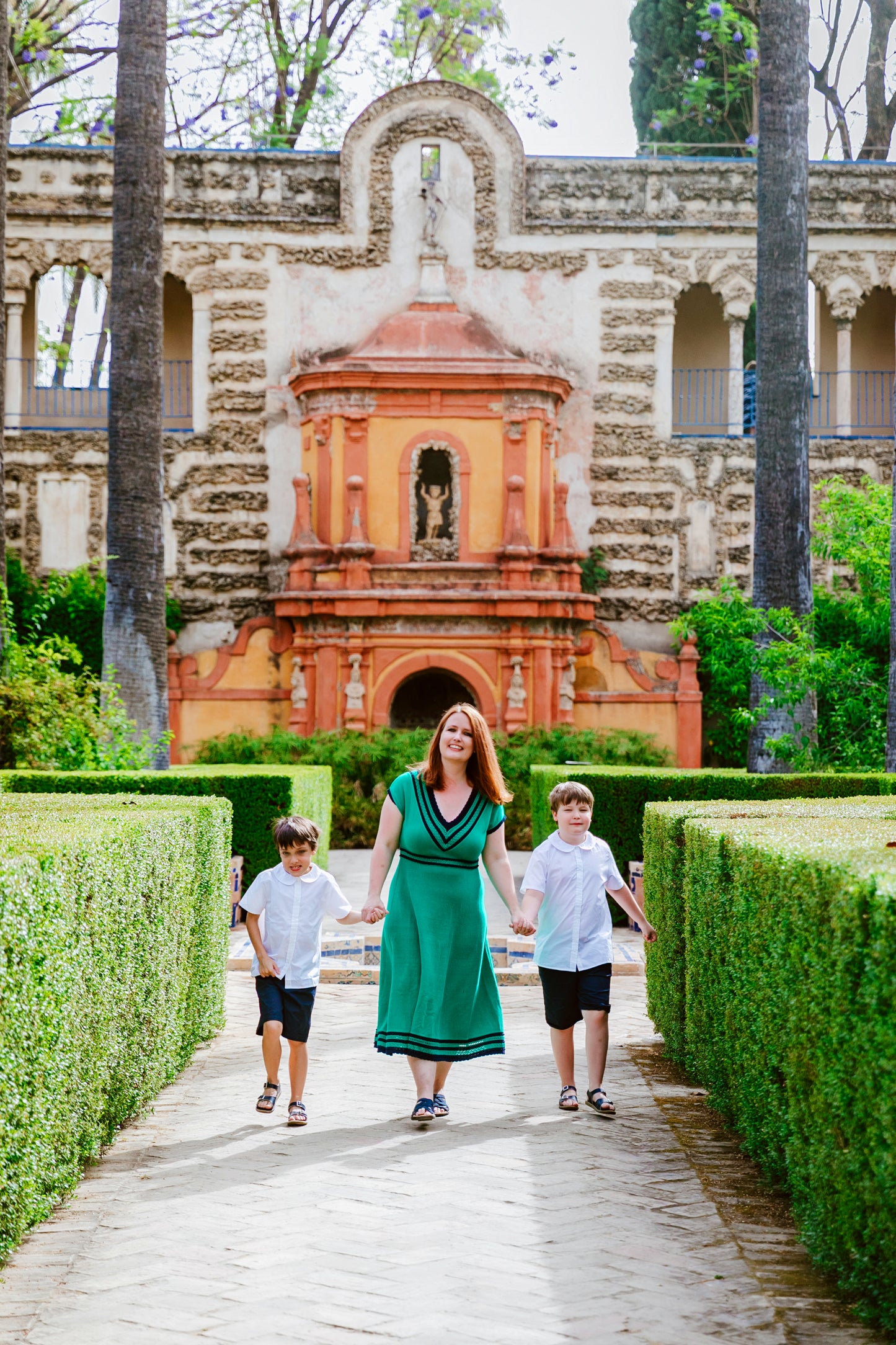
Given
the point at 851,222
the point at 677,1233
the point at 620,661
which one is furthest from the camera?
the point at 851,222

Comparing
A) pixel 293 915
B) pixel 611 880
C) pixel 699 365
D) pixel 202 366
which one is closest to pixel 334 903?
pixel 293 915

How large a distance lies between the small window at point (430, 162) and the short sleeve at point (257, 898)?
19.7 m

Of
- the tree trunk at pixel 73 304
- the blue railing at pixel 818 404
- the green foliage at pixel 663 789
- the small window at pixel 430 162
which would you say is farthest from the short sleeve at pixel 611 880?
the tree trunk at pixel 73 304

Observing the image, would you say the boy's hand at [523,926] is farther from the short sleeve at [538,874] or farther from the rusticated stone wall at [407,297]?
the rusticated stone wall at [407,297]

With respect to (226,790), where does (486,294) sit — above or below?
above

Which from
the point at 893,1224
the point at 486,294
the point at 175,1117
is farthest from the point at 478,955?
the point at 486,294

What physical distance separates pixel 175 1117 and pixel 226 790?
723 cm

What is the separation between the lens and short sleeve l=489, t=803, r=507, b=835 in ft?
21.2

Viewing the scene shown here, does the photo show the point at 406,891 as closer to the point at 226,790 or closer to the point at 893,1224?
the point at 893,1224

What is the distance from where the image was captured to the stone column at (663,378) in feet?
79.0

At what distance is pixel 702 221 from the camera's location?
2422 centimetres

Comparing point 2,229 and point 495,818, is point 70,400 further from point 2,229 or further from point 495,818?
point 495,818

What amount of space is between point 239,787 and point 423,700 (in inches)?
424

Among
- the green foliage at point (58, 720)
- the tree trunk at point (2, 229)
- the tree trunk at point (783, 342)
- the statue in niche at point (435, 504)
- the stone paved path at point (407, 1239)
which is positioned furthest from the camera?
the statue in niche at point (435, 504)
